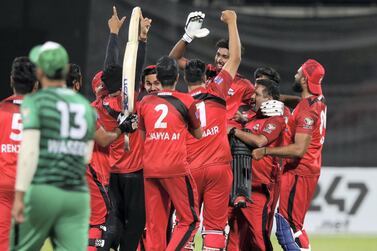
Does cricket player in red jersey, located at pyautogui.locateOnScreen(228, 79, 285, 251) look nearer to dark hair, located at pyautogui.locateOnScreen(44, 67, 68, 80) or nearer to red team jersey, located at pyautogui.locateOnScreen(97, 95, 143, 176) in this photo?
red team jersey, located at pyautogui.locateOnScreen(97, 95, 143, 176)

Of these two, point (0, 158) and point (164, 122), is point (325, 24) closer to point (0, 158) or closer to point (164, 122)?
A: point (164, 122)

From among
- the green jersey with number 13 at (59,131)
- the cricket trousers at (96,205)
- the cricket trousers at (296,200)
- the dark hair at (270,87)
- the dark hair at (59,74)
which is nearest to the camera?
the green jersey with number 13 at (59,131)

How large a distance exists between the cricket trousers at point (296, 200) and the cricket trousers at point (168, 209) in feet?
4.79

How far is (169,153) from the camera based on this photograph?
8.14 m

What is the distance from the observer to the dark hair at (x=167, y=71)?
8.12 m

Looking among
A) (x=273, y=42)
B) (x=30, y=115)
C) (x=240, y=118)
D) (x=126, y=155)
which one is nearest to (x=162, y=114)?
(x=126, y=155)

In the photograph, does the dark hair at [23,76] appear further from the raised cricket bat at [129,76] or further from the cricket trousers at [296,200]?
the cricket trousers at [296,200]

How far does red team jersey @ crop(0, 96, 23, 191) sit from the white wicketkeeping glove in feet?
8.31

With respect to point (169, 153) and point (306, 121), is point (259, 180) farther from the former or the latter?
point (169, 153)

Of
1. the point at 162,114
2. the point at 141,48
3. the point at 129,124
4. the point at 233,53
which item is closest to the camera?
the point at 162,114

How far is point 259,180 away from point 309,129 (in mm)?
683

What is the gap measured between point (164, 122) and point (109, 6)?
5.45m

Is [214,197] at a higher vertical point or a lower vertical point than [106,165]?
lower

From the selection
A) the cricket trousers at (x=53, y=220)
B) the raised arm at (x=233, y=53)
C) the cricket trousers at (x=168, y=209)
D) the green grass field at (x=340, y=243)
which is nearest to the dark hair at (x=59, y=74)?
the cricket trousers at (x=53, y=220)
